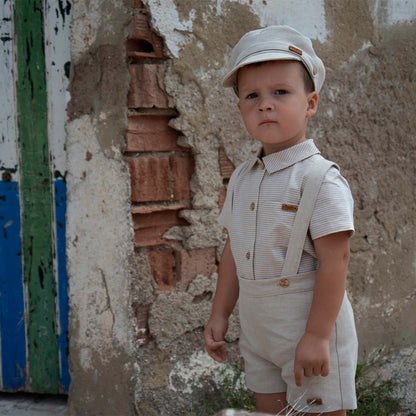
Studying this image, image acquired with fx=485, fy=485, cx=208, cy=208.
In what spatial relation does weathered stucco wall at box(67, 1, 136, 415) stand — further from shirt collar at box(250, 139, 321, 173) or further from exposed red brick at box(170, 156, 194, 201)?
shirt collar at box(250, 139, 321, 173)

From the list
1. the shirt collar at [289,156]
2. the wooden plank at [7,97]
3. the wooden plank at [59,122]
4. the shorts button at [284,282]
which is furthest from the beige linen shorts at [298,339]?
the wooden plank at [7,97]

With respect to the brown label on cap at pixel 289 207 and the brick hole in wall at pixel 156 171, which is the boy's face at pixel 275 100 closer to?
the brown label on cap at pixel 289 207

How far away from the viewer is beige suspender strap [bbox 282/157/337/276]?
132 cm

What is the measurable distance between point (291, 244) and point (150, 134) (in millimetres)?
942

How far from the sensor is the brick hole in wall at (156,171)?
2.00 m

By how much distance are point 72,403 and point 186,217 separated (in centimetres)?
96

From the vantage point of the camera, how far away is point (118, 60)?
1.99 meters

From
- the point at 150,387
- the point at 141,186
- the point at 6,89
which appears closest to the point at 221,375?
the point at 150,387

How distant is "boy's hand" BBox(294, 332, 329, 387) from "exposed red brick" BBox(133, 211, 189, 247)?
940 mm

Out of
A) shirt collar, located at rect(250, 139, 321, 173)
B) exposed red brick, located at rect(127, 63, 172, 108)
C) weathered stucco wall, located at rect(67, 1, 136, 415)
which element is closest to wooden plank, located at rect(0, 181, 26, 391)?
weathered stucco wall, located at rect(67, 1, 136, 415)

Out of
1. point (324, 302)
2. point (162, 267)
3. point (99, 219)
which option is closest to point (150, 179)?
point (99, 219)

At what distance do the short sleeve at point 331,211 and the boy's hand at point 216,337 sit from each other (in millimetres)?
492

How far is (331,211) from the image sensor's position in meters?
1.29

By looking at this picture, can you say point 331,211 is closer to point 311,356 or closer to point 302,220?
point 302,220
